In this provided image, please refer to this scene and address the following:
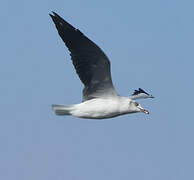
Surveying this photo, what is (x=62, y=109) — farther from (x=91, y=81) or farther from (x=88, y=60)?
(x=88, y=60)

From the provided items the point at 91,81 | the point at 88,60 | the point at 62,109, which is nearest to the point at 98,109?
the point at 91,81

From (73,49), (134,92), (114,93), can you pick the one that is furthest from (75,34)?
(134,92)

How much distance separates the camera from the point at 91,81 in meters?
26.0

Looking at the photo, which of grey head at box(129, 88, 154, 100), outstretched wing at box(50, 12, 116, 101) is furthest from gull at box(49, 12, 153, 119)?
grey head at box(129, 88, 154, 100)

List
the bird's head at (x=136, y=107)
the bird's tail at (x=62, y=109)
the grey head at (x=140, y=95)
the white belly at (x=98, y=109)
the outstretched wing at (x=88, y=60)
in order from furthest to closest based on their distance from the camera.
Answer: the grey head at (x=140, y=95), the bird's head at (x=136, y=107), the bird's tail at (x=62, y=109), the white belly at (x=98, y=109), the outstretched wing at (x=88, y=60)

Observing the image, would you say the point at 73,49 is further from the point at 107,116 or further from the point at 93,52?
the point at 107,116

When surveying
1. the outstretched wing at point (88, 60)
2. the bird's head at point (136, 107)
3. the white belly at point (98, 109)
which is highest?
the outstretched wing at point (88, 60)

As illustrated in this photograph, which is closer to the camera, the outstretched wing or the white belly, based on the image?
the outstretched wing

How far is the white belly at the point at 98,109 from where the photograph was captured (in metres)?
25.6

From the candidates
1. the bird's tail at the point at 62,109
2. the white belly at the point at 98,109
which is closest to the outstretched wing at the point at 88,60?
the white belly at the point at 98,109

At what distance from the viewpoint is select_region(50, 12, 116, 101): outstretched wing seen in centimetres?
2498

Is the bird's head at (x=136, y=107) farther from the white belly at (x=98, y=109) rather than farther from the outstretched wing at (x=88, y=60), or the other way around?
the outstretched wing at (x=88, y=60)

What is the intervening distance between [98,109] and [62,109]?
1268 millimetres

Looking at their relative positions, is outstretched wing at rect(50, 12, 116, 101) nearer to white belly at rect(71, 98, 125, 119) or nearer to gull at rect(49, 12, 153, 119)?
gull at rect(49, 12, 153, 119)
